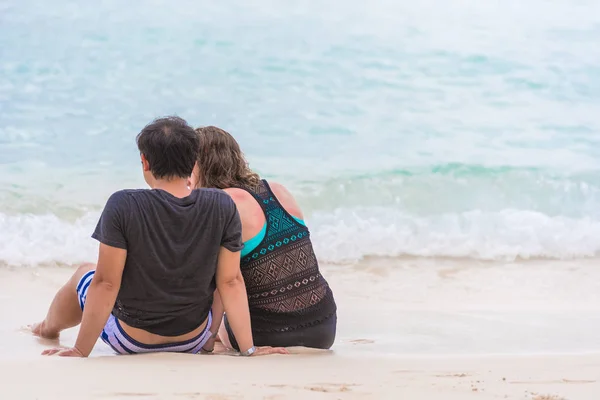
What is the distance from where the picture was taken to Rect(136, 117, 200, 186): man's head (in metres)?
2.52

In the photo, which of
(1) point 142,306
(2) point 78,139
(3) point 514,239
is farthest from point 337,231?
(1) point 142,306

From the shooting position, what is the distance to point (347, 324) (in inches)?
165

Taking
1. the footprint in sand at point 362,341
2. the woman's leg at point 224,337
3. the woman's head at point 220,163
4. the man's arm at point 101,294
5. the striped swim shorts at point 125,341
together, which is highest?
the woman's head at point 220,163

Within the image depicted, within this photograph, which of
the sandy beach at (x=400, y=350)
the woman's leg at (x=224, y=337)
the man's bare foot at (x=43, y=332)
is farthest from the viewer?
the man's bare foot at (x=43, y=332)

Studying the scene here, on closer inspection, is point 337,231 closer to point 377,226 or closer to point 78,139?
point 377,226

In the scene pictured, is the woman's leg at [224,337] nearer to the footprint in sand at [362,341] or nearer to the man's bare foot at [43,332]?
the man's bare foot at [43,332]

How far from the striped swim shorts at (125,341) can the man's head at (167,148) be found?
498mm

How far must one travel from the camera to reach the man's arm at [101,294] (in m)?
2.46

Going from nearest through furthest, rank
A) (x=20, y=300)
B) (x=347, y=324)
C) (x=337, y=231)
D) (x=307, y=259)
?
(x=307, y=259) < (x=347, y=324) < (x=20, y=300) < (x=337, y=231)

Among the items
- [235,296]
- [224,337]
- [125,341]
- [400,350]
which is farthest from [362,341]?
[125,341]

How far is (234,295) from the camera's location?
2703mm

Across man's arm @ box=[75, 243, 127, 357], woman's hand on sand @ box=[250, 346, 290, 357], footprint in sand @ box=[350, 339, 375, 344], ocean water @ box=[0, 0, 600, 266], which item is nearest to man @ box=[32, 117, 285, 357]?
man's arm @ box=[75, 243, 127, 357]

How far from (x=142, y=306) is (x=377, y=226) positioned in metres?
4.47

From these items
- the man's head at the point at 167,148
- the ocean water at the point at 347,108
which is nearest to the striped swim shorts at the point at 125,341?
the man's head at the point at 167,148
